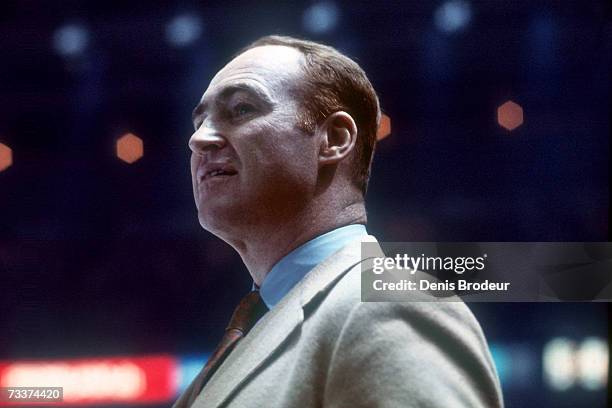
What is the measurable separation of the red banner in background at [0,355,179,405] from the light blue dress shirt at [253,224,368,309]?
76 centimetres

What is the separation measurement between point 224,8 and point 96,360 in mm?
1013

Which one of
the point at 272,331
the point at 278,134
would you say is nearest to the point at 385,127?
the point at 278,134

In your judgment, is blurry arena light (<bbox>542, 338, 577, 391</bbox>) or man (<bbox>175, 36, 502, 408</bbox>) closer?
man (<bbox>175, 36, 502, 408</bbox>)

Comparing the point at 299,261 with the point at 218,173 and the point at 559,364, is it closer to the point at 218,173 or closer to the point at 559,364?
the point at 218,173

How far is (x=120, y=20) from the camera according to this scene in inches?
90.0

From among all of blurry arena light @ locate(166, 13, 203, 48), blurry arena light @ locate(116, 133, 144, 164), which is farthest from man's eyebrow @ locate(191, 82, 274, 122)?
→ blurry arena light @ locate(116, 133, 144, 164)

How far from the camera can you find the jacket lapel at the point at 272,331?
1254mm

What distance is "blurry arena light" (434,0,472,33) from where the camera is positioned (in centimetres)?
208

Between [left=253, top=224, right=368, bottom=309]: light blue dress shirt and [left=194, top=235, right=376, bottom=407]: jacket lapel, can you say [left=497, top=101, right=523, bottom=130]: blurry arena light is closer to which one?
[left=253, top=224, right=368, bottom=309]: light blue dress shirt

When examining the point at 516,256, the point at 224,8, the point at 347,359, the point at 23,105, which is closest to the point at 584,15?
the point at 516,256

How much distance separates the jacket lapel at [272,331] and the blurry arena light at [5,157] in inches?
48.0

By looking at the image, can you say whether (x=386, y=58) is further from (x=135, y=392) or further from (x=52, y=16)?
(x=135, y=392)

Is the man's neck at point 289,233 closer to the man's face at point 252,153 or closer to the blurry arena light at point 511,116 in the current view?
the man's face at point 252,153

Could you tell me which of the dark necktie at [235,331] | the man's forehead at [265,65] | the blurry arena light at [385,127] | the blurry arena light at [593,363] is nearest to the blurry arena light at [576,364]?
the blurry arena light at [593,363]
